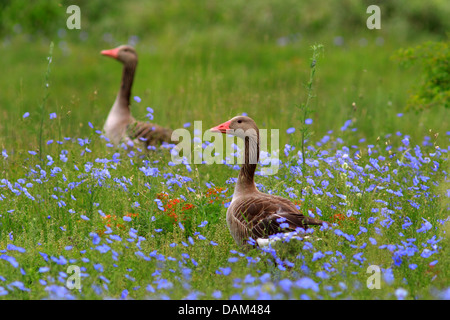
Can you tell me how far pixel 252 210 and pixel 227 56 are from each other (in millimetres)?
8465

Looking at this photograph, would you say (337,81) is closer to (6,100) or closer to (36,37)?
(6,100)

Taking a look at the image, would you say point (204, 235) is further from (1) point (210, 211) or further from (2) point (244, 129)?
(2) point (244, 129)

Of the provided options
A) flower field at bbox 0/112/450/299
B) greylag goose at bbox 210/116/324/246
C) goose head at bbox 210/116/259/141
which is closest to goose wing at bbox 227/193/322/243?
greylag goose at bbox 210/116/324/246

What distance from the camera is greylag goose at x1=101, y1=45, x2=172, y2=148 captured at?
7574mm

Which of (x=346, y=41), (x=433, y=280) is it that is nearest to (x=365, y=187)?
(x=433, y=280)

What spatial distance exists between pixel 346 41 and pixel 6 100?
297 inches

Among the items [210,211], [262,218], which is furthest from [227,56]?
[262,218]

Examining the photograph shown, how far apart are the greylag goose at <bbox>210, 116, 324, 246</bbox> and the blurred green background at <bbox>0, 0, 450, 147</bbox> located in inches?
118

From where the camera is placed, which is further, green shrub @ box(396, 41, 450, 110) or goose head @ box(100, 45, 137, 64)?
goose head @ box(100, 45, 137, 64)

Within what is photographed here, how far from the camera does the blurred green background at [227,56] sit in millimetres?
9344

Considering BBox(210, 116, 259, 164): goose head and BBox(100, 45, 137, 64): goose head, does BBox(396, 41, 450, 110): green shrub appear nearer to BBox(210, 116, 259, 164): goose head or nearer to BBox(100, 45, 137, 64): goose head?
BBox(210, 116, 259, 164): goose head

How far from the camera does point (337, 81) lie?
39.4 ft

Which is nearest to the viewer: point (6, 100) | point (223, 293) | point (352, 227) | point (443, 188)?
point (223, 293)

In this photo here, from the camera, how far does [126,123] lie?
26.1 ft
